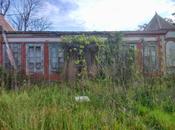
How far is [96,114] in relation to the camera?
20.6 ft

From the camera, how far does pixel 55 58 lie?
65.7 ft

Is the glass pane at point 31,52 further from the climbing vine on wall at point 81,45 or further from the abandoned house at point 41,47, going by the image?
Result: the climbing vine on wall at point 81,45

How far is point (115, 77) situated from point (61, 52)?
35.5 ft

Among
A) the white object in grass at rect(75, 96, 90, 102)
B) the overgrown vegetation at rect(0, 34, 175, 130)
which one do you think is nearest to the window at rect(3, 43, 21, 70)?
the overgrown vegetation at rect(0, 34, 175, 130)

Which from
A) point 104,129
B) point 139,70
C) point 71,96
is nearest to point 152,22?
point 139,70

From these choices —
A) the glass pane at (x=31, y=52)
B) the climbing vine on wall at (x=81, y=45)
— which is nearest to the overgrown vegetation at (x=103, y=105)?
the climbing vine on wall at (x=81, y=45)

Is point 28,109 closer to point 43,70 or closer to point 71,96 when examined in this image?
point 71,96

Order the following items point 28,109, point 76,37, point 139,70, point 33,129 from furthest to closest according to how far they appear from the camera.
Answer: point 76,37 → point 139,70 → point 28,109 → point 33,129

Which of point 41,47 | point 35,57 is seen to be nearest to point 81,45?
point 41,47

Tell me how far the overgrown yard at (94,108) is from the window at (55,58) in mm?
10268

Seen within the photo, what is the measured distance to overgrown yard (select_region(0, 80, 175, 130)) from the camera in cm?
558

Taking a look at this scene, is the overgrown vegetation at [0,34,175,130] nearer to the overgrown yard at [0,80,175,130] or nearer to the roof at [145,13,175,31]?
the overgrown yard at [0,80,175,130]

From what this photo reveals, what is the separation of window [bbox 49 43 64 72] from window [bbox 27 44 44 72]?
0.57m

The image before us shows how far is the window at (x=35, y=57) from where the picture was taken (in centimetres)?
2008
